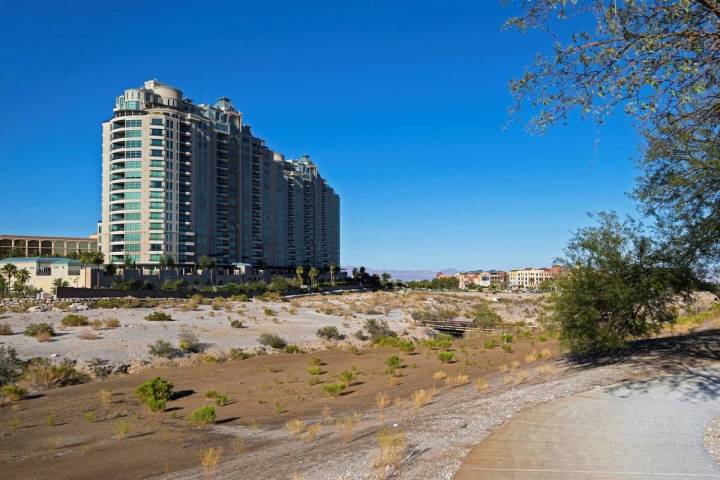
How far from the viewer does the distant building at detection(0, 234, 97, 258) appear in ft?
479

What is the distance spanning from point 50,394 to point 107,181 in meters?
91.3

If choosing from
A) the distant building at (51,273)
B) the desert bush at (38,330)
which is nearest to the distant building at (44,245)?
the distant building at (51,273)

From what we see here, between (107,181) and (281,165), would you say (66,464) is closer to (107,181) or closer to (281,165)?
(107,181)

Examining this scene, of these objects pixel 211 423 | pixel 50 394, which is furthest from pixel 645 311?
pixel 50 394

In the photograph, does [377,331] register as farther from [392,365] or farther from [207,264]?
[207,264]

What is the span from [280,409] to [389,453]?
12.3 m

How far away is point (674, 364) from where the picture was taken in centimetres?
1716

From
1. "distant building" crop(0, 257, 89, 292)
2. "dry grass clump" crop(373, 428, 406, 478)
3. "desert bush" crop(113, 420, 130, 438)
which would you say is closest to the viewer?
"dry grass clump" crop(373, 428, 406, 478)

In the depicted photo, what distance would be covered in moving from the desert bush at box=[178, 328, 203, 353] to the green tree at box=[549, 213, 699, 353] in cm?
2436

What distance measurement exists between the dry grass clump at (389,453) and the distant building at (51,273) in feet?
278

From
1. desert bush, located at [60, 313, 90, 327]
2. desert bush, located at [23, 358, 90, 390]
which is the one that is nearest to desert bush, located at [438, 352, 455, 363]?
desert bush, located at [23, 358, 90, 390]

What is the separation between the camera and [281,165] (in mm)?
168000

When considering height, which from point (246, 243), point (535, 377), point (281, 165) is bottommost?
point (535, 377)

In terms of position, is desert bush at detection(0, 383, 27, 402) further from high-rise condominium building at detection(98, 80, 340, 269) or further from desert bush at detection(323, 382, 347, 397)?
high-rise condominium building at detection(98, 80, 340, 269)
